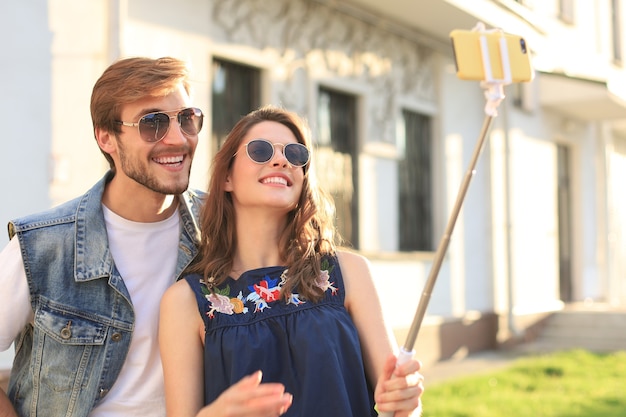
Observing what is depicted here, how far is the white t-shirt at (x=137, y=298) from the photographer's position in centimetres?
267

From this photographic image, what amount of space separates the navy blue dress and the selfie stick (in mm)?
244

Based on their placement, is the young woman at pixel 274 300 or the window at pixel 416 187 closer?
the young woman at pixel 274 300

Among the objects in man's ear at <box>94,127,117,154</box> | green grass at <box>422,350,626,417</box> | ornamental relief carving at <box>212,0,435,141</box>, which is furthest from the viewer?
ornamental relief carving at <box>212,0,435,141</box>

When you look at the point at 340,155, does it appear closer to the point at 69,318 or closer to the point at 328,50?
the point at 328,50

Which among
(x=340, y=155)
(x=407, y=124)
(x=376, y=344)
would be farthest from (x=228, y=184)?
(x=407, y=124)

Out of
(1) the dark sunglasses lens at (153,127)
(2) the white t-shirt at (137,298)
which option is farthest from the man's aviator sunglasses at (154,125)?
(2) the white t-shirt at (137,298)

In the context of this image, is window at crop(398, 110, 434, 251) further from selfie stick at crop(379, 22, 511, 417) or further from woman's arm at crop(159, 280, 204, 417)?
selfie stick at crop(379, 22, 511, 417)

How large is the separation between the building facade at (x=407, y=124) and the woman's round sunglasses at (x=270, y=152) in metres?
1.17

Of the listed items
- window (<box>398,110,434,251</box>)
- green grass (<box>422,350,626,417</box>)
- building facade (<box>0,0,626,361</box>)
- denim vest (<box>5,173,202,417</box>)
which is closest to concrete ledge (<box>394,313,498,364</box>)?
building facade (<box>0,0,626,361</box>)

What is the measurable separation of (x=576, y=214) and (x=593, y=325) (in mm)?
3200

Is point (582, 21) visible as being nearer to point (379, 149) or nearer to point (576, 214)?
point (576, 214)

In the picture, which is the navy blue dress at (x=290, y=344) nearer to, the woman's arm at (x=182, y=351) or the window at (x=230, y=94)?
the woman's arm at (x=182, y=351)

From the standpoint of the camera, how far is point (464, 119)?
12648mm

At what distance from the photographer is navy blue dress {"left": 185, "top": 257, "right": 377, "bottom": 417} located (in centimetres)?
245
